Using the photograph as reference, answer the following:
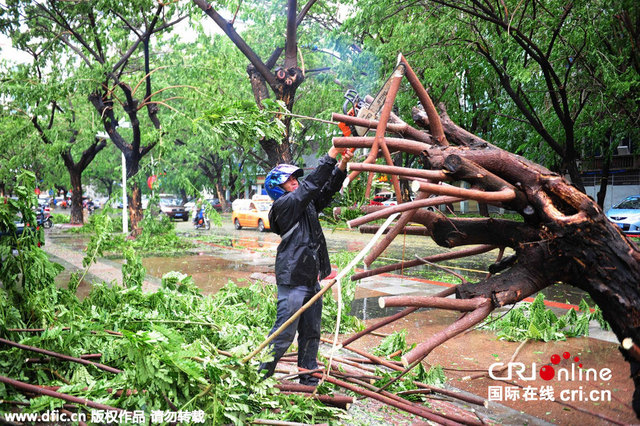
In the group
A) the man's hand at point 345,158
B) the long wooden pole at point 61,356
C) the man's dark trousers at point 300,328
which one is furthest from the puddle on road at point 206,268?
the man's hand at point 345,158

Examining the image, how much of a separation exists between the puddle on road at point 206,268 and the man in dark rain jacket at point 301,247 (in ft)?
17.2

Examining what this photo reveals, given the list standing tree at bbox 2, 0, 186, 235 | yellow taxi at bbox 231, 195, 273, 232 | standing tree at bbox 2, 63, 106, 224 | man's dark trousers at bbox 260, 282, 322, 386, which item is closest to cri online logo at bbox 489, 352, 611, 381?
→ man's dark trousers at bbox 260, 282, 322, 386

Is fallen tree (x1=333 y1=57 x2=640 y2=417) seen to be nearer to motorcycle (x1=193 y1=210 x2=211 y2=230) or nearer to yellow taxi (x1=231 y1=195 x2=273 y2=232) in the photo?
yellow taxi (x1=231 y1=195 x2=273 y2=232)

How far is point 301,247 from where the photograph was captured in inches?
164

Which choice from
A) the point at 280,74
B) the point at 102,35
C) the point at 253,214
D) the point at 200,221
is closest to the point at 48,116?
the point at 102,35

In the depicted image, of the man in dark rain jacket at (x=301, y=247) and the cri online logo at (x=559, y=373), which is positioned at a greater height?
the man in dark rain jacket at (x=301, y=247)

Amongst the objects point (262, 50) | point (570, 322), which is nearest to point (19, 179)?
point (570, 322)

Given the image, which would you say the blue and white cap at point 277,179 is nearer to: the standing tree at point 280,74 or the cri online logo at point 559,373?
the cri online logo at point 559,373

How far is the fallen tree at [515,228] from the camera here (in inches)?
111

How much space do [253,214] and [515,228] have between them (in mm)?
23261

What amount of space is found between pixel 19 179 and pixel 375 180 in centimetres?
329

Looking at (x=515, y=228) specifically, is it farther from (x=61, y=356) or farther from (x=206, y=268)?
(x=206, y=268)

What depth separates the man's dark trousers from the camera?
400 centimetres

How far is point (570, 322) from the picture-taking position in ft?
20.5
